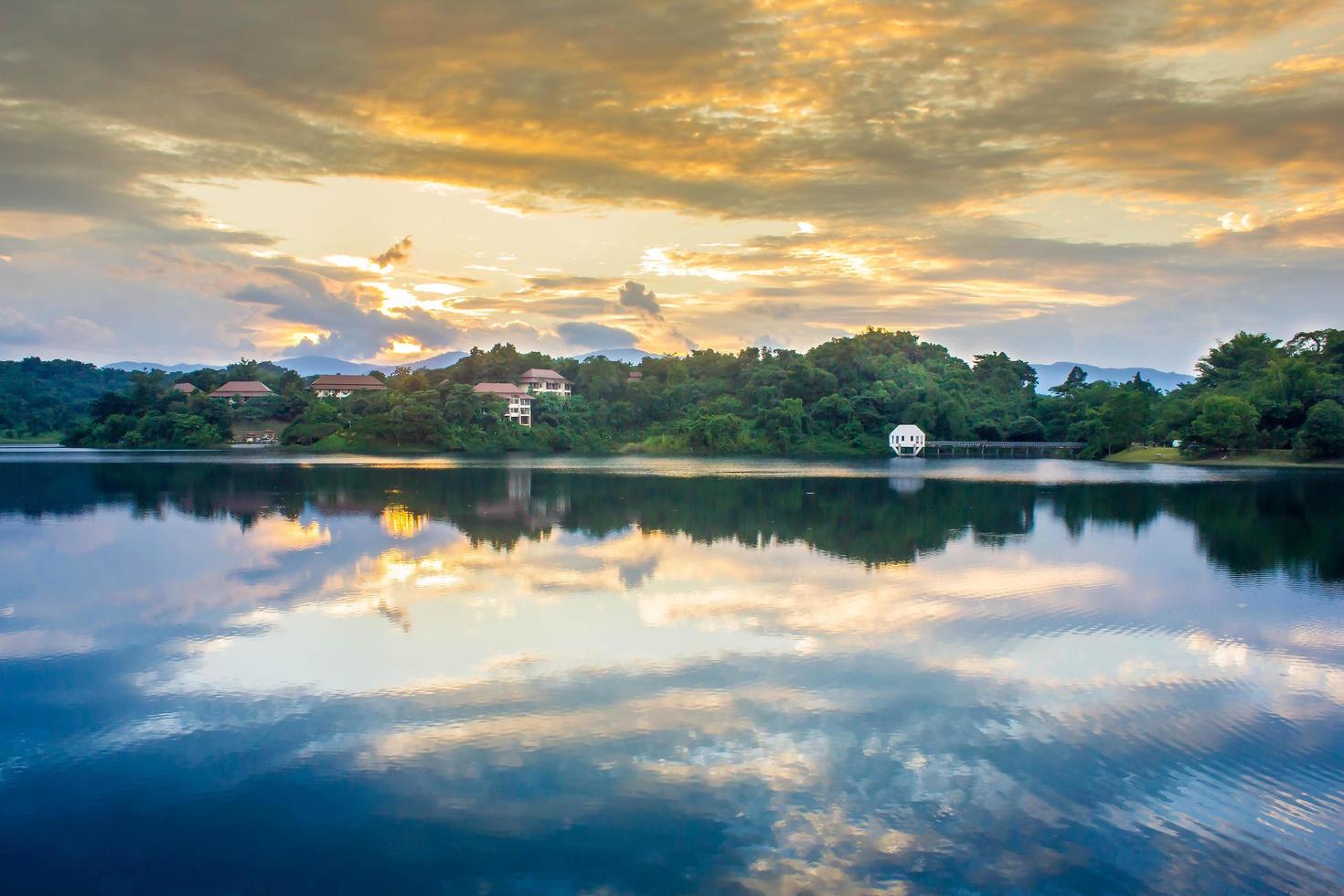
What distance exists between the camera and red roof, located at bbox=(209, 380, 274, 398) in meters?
73.6

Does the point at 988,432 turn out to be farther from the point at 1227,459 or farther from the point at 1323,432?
the point at 1323,432

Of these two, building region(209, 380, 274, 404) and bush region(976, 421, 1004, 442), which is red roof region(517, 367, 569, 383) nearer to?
building region(209, 380, 274, 404)

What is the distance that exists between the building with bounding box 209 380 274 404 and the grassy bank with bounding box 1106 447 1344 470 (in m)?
71.2

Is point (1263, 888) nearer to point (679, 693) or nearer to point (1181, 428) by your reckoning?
point (679, 693)

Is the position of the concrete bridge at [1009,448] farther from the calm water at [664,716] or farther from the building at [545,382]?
the calm water at [664,716]

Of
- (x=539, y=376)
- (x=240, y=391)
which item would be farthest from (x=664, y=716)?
(x=539, y=376)

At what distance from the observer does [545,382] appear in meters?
86.9

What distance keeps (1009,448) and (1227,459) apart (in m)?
22.1

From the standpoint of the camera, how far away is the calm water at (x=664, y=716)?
575 cm

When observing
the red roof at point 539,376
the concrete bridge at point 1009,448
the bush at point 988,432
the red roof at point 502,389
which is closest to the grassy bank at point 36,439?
the red roof at point 502,389

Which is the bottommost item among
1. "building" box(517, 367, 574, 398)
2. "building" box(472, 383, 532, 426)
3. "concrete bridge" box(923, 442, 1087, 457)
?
"concrete bridge" box(923, 442, 1087, 457)

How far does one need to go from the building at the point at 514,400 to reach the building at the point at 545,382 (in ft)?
13.3

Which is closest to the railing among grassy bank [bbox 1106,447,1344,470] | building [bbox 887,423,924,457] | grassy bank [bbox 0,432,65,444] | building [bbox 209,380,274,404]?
building [bbox 887,423,924,457]

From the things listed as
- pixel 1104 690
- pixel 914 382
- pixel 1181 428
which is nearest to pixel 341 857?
pixel 1104 690
